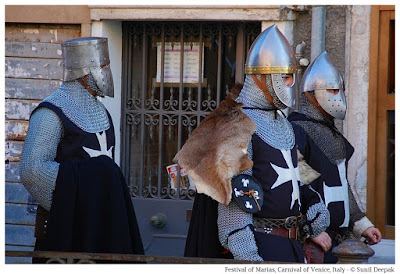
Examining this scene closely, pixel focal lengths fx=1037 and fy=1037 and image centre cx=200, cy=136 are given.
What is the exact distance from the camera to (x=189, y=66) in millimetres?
8461

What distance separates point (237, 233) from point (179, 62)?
3320 millimetres

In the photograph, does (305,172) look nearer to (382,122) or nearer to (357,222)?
(357,222)

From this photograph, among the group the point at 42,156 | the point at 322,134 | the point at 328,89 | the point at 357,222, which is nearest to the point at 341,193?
the point at 357,222

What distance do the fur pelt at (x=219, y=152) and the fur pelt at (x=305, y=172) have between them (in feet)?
1.94

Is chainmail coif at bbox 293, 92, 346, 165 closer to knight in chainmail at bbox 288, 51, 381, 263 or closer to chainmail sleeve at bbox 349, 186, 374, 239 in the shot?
knight in chainmail at bbox 288, 51, 381, 263

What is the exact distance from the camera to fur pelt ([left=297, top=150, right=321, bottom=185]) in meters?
5.98

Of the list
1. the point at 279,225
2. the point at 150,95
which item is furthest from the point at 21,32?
the point at 279,225

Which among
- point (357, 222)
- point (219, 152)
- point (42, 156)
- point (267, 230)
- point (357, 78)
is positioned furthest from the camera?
point (357, 78)

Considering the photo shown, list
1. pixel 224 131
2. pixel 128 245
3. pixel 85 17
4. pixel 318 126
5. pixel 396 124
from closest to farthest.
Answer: pixel 224 131
pixel 128 245
pixel 318 126
pixel 396 124
pixel 85 17

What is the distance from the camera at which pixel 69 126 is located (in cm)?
578

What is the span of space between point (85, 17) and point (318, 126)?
2.58m

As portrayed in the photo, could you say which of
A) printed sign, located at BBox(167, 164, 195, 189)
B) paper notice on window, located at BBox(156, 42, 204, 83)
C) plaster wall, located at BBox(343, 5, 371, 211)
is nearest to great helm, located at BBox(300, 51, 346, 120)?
plaster wall, located at BBox(343, 5, 371, 211)
